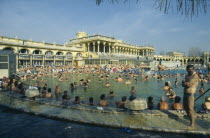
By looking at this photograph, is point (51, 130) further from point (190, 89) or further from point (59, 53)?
point (59, 53)

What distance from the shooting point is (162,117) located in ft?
17.8

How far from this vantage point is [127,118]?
539 cm

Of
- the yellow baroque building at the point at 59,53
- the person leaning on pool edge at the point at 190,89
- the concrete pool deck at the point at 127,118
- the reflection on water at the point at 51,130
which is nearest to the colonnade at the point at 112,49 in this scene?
the yellow baroque building at the point at 59,53

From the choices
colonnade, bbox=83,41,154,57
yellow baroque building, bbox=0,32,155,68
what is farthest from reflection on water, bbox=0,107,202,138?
colonnade, bbox=83,41,154,57

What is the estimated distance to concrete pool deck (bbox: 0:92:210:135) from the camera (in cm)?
459

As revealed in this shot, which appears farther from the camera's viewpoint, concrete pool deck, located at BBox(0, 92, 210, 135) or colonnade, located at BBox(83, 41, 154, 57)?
colonnade, located at BBox(83, 41, 154, 57)

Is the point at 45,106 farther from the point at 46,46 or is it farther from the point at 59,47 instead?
the point at 59,47

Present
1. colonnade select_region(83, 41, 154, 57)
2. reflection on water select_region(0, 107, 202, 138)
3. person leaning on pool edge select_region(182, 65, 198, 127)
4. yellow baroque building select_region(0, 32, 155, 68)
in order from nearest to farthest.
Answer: person leaning on pool edge select_region(182, 65, 198, 127)
reflection on water select_region(0, 107, 202, 138)
yellow baroque building select_region(0, 32, 155, 68)
colonnade select_region(83, 41, 154, 57)

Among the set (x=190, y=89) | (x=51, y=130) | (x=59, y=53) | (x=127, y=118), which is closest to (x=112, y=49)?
(x=59, y=53)

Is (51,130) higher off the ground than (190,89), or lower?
lower

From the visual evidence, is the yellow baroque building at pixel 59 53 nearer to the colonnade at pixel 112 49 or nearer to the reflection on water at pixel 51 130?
the colonnade at pixel 112 49

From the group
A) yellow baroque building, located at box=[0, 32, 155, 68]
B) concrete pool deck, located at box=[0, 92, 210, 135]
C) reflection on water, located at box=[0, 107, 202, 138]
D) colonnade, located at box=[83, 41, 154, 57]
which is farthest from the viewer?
colonnade, located at box=[83, 41, 154, 57]

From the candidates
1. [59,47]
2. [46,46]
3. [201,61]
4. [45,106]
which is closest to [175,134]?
[45,106]

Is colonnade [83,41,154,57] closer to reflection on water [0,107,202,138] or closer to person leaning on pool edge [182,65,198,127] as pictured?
reflection on water [0,107,202,138]
